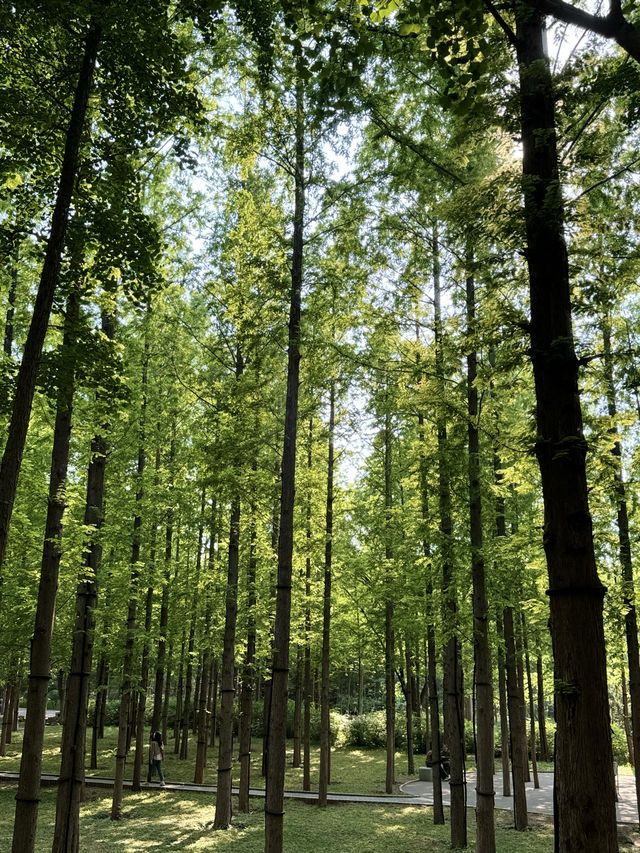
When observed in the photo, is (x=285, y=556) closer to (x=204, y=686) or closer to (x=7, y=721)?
(x=204, y=686)

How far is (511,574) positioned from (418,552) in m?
4.31

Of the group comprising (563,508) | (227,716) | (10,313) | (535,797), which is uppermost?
(10,313)

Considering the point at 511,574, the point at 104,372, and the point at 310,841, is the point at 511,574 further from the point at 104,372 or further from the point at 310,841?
the point at 104,372

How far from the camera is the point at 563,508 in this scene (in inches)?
143

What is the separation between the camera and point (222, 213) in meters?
12.2

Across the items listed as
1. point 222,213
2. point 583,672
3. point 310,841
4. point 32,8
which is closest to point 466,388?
point 583,672

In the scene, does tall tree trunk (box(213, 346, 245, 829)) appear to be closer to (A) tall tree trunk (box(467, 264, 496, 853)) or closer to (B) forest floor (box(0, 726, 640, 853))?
(B) forest floor (box(0, 726, 640, 853))

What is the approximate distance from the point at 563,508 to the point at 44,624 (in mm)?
5672

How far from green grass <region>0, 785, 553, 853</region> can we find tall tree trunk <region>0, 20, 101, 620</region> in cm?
868

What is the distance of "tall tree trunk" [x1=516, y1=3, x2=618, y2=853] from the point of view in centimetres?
324

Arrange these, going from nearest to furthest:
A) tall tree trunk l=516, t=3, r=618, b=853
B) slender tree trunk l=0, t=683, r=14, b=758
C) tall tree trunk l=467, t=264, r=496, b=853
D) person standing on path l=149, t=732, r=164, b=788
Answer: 1. tall tree trunk l=516, t=3, r=618, b=853
2. tall tree trunk l=467, t=264, r=496, b=853
3. person standing on path l=149, t=732, r=164, b=788
4. slender tree trunk l=0, t=683, r=14, b=758

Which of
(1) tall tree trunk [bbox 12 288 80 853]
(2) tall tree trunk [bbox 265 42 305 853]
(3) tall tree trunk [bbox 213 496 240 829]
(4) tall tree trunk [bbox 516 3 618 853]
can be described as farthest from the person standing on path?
(4) tall tree trunk [bbox 516 3 618 853]

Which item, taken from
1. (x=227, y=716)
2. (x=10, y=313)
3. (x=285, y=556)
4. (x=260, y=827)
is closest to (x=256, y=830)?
(x=260, y=827)

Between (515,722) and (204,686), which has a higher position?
(515,722)
